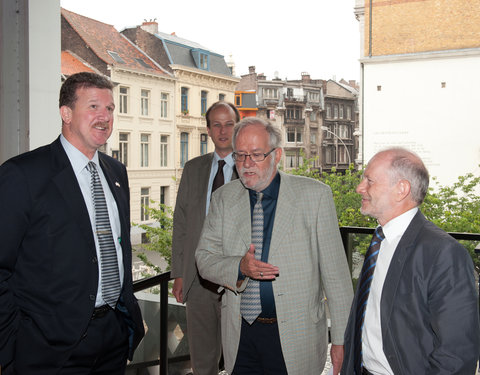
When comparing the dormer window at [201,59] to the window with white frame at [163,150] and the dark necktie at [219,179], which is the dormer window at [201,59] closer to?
the window with white frame at [163,150]

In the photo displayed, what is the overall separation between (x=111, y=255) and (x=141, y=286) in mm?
611

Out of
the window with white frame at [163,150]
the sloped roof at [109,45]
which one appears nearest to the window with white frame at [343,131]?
the window with white frame at [163,150]

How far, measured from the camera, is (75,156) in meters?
1.65

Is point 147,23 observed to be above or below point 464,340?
above

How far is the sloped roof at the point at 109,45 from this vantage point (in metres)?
16.1

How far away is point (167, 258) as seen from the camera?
41.5 ft

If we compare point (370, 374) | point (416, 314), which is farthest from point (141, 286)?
point (416, 314)

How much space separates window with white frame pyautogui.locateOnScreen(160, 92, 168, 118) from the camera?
1800 cm

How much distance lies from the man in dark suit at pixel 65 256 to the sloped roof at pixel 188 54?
16.6 meters

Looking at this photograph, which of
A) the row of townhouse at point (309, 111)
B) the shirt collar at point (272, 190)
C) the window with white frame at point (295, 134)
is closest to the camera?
the shirt collar at point (272, 190)

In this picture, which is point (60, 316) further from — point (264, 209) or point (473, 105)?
point (473, 105)

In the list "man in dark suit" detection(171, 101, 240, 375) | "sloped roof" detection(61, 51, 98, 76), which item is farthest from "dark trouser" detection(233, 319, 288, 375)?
→ "sloped roof" detection(61, 51, 98, 76)

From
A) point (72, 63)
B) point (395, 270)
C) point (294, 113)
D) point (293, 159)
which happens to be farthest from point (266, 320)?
point (72, 63)

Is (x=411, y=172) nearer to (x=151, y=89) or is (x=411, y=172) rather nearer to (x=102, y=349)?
(x=102, y=349)
